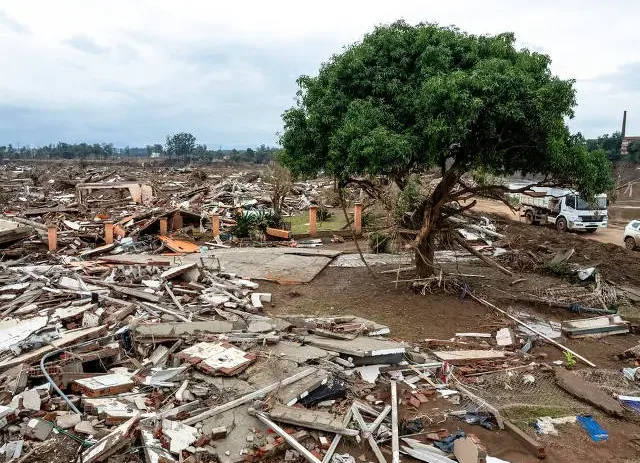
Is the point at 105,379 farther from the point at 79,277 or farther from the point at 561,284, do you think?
the point at 561,284

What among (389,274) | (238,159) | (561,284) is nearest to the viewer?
(561,284)

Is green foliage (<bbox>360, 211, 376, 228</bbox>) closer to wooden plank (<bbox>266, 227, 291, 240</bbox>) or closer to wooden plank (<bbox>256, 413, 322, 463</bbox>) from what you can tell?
wooden plank (<bbox>266, 227, 291, 240</bbox>)

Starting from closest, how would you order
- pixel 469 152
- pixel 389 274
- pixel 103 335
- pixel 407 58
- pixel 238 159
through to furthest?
pixel 103 335 < pixel 469 152 < pixel 407 58 < pixel 389 274 < pixel 238 159

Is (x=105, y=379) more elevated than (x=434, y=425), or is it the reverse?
(x=105, y=379)

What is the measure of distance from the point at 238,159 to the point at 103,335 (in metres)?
76.6

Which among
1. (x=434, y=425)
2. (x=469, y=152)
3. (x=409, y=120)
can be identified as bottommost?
(x=434, y=425)

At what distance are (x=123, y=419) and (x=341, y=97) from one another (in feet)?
26.1

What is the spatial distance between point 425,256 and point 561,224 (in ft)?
48.7

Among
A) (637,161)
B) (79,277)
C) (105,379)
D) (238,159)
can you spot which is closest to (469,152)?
(105,379)

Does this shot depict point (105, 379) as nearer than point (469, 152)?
Yes

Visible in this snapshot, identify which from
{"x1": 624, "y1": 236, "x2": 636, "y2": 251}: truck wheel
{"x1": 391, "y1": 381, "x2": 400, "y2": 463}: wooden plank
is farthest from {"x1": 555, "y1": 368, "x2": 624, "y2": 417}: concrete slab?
{"x1": 624, "y1": 236, "x2": 636, "y2": 251}: truck wheel

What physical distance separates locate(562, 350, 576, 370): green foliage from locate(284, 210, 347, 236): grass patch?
1280 centimetres

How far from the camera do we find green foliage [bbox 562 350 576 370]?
8.33 metres

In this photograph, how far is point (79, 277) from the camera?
37.7ft
